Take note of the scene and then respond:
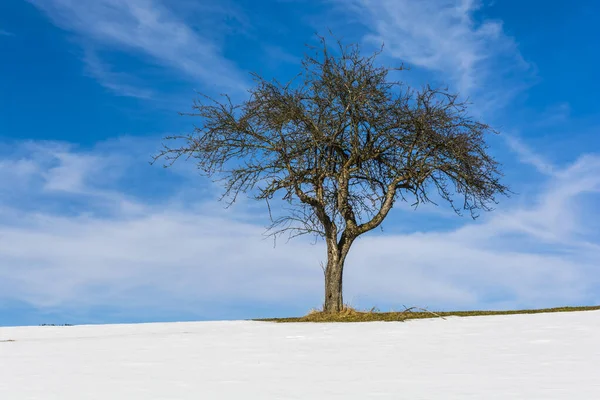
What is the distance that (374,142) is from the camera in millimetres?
16656

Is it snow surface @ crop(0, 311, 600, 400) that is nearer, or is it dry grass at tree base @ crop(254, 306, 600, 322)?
snow surface @ crop(0, 311, 600, 400)

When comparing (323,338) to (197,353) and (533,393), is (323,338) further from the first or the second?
(533,393)

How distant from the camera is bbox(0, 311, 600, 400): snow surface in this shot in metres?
5.86

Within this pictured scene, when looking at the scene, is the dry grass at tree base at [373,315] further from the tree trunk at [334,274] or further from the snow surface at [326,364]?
the snow surface at [326,364]

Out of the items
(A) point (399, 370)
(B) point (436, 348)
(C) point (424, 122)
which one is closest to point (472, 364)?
(A) point (399, 370)

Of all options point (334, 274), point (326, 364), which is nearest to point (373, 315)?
point (334, 274)

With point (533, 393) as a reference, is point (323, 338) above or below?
above

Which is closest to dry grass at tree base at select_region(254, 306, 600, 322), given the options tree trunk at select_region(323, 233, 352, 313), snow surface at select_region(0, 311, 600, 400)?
tree trunk at select_region(323, 233, 352, 313)

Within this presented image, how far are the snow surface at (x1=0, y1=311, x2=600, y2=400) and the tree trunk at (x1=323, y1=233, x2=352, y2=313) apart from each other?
3826mm

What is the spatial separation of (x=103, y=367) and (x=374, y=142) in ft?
34.4

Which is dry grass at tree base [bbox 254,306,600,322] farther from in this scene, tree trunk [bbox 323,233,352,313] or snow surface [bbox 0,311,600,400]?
snow surface [bbox 0,311,600,400]

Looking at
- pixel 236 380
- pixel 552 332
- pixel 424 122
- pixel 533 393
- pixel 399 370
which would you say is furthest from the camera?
pixel 424 122

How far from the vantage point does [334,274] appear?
16578 millimetres

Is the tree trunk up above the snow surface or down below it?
above
